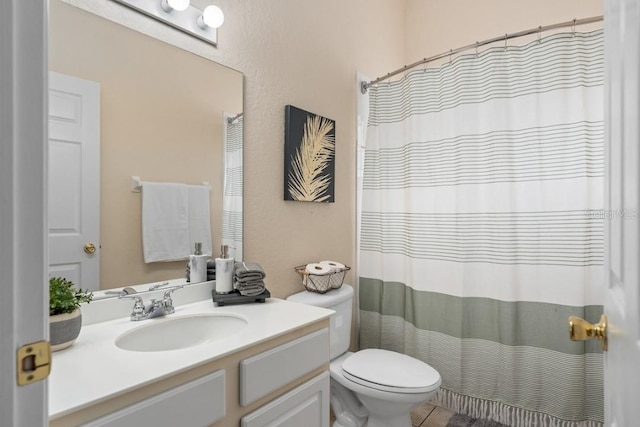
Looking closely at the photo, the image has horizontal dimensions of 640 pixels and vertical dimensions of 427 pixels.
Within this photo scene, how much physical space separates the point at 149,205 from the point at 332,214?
1.13 m

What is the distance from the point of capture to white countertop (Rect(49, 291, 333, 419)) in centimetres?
75

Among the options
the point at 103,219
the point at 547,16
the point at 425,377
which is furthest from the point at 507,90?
the point at 103,219

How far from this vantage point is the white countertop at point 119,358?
2.46 ft

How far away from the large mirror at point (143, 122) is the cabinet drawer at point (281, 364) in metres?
0.57

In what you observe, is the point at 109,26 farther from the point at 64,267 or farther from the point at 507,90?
the point at 507,90

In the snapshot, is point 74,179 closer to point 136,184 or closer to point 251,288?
point 136,184

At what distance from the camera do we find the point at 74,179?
115cm

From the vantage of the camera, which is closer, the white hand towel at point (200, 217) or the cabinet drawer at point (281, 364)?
the cabinet drawer at point (281, 364)

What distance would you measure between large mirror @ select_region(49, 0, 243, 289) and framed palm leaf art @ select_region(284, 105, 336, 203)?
0.32 meters

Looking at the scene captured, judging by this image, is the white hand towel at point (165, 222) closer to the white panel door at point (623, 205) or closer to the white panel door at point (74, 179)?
the white panel door at point (74, 179)

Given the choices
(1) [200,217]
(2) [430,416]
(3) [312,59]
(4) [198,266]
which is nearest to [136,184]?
(1) [200,217]

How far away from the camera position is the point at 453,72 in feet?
6.52
